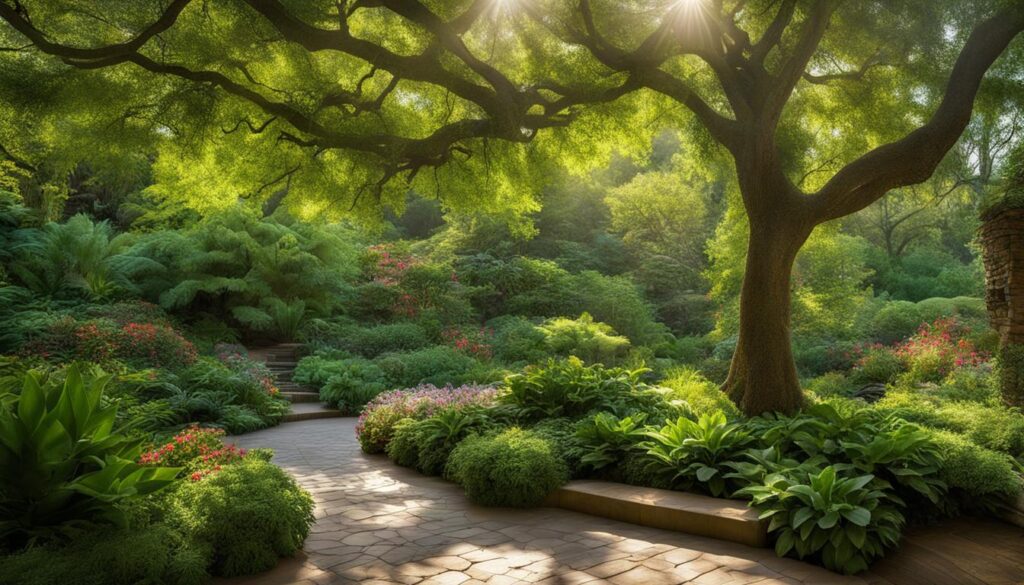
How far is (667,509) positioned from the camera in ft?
15.0

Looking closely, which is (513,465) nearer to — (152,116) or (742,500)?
(742,500)

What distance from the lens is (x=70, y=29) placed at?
24.5ft

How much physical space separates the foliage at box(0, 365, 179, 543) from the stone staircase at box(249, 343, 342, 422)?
6.69 meters

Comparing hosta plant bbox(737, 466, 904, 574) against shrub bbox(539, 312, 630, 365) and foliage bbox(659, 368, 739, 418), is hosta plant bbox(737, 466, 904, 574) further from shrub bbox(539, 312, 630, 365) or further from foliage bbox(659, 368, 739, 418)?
shrub bbox(539, 312, 630, 365)

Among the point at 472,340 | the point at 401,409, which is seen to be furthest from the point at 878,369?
the point at 401,409

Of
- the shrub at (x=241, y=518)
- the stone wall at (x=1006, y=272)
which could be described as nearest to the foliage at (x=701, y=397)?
the stone wall at (x=1006, y=272)

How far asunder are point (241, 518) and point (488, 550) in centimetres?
153

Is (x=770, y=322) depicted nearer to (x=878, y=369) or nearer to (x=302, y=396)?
(x=878, y=369)

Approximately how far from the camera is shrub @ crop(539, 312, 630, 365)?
13.9 meters

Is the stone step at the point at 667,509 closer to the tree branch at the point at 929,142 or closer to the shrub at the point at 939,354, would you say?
the tree branch at the point at 929,142

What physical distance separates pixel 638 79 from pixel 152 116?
6.32 metres

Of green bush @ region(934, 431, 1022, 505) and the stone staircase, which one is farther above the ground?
the stone staircase

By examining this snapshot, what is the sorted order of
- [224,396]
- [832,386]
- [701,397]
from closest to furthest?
1. [701,397]
2. [224,396]
3. [832,386]

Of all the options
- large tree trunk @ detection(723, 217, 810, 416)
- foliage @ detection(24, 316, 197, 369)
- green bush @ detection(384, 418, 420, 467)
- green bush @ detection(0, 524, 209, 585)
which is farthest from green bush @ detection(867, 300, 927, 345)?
green bush @ detection(0, 524, 209, 585)
